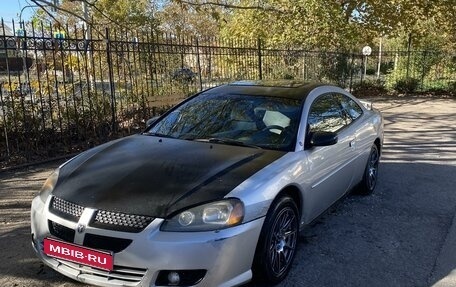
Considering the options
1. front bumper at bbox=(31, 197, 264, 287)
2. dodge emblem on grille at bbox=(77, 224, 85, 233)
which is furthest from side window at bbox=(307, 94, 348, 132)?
dodge emblem on grille at bbox=(77, 224, 85, 233)

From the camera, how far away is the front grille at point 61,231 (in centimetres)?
305

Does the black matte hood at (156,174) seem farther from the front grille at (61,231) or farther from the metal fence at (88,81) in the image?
the metal fence at (88,81)

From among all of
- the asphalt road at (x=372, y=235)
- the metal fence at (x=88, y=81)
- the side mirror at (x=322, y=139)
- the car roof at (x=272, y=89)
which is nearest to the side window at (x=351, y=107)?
the car roof at (x=272, y=89)

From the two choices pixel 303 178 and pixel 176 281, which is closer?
pixel 176 281

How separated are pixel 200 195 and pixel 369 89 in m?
18.8

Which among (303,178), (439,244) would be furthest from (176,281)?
(439,244)

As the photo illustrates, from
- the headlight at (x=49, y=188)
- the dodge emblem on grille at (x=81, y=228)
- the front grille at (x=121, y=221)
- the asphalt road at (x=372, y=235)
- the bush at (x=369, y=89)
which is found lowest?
the asphalt road at (x=372, y=235)

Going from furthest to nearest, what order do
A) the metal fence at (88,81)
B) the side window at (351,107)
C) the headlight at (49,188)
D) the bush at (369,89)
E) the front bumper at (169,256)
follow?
the bush at (369,89) < the metal fence at (88,81) < the side window at (351,107) < the headlight at (49,188) < the front bumper at (169,256)

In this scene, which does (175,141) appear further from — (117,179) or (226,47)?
(226,47)

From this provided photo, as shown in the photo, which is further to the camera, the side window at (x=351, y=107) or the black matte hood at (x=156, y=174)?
the side window at (x=351, y=107)

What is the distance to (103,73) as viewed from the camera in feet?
31.0

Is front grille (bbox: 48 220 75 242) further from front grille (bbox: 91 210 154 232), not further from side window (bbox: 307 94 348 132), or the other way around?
side window (bbox: 307 94 348 132)

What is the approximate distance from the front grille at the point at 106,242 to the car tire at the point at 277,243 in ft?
3.06

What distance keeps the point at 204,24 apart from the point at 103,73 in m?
34.7
